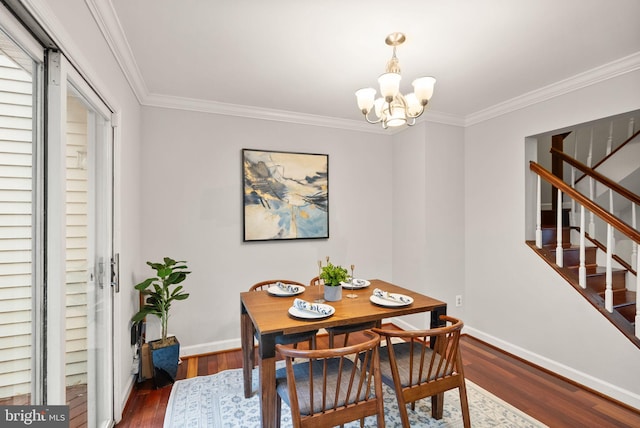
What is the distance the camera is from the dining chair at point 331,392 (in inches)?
55.1

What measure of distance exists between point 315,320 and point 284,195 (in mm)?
1793

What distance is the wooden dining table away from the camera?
1646 mm

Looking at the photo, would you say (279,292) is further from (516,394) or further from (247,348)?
(516,394)

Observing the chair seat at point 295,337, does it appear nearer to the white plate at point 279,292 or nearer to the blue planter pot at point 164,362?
the white plate at point 279,292

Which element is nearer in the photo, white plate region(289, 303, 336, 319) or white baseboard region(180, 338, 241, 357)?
white plate region(289, 303, 336, 319)

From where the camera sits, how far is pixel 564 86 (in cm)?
259

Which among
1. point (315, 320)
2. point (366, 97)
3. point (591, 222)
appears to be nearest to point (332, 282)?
point (315, 320)

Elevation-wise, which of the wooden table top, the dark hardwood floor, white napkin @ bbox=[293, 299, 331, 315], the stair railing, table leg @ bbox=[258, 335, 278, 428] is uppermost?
the stair railing

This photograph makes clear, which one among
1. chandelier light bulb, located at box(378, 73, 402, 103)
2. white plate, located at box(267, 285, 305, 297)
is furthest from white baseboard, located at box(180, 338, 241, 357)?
chandelier light bulb, located at box(378, 73, 402, 103)

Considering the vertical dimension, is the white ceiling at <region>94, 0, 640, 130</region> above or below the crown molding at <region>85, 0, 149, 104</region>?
above

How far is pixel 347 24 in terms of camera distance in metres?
1.83

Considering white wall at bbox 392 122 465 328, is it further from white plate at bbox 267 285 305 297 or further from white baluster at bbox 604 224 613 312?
white plate at bbox 267 285 305 297

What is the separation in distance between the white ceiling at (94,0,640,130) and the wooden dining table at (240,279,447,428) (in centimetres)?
171

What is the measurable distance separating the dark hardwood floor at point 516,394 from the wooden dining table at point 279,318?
2.24 ft
